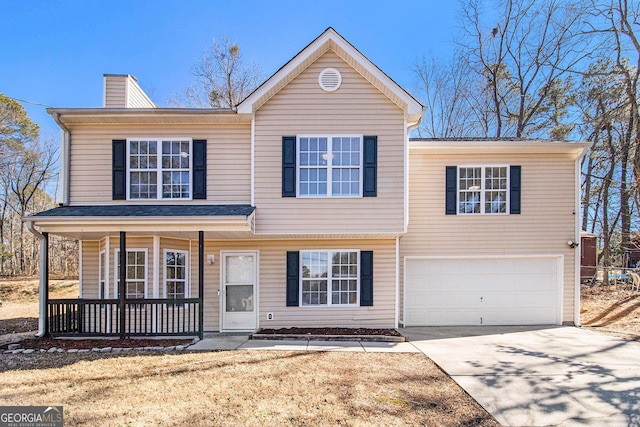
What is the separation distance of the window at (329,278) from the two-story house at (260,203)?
37mm

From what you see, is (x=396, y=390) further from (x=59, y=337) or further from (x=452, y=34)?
(x=452, y=34)

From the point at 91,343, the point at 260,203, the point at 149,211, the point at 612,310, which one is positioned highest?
the point at 260,203

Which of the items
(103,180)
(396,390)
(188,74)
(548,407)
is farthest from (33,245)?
(548,407)

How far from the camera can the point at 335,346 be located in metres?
7.41

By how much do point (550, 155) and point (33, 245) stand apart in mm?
30836

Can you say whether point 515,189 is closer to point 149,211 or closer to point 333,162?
point 333,162

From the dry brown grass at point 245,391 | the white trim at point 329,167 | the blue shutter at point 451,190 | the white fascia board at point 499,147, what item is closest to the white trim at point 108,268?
the dry brown grass at point 245,391

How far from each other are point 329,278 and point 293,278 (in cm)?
94

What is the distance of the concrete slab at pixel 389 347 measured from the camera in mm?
7165

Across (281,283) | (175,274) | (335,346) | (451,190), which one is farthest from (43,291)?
(451,190)

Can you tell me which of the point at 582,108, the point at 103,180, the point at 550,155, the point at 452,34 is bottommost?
the point at 103,180

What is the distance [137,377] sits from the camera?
5391 millimetres

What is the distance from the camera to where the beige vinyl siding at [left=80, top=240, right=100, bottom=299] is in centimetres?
894

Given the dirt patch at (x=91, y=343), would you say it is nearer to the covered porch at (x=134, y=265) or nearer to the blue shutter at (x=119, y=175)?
the covered porch at (x=134, y=265)
